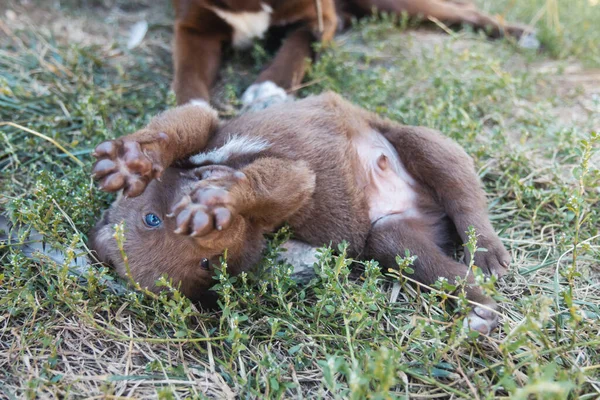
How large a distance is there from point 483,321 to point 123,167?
168cm

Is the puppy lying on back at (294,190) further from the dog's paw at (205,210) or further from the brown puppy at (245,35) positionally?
the brown puppy at (245,35)

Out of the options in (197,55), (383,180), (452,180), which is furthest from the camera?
(197,55)

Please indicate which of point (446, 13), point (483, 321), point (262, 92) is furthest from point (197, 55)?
point (483, 321)

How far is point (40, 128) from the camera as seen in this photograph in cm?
344

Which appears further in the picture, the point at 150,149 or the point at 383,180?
the point at 383,180

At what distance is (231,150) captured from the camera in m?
2.79

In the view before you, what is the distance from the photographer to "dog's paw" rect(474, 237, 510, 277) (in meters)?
Answer: 2.68

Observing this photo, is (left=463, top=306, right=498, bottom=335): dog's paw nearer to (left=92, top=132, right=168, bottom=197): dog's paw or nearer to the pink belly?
the pink belly

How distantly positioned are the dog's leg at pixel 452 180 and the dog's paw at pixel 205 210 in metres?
1.30

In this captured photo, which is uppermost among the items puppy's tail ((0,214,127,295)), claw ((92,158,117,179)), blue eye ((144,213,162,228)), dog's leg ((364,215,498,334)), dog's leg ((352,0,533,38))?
dog's leg ((352,0,533,38))

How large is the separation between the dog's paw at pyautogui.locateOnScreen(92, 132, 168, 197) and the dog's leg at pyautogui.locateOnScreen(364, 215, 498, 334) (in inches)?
48.6

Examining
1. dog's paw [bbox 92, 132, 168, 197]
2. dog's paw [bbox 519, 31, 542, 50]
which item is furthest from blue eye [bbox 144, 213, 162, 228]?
dog's paw [bbox 519, 31, 542, 50]

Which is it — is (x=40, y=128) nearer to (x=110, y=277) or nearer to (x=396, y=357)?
(x=110, y=277)

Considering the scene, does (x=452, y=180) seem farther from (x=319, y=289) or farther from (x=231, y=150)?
(x=231, y=150)
